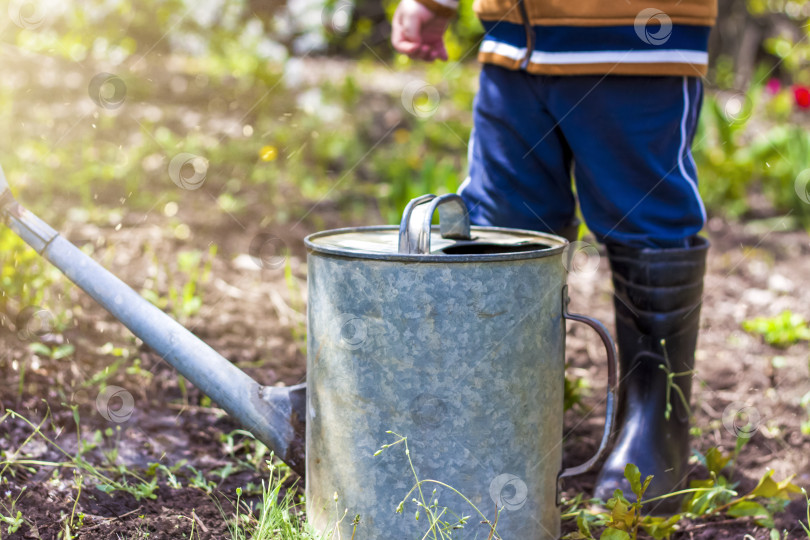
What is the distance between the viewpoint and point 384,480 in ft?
3.94

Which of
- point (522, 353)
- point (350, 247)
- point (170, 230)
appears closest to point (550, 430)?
point (522, 353)

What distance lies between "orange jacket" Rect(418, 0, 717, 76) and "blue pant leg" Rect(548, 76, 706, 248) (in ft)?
0.12

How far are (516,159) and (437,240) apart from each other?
0.41 metres

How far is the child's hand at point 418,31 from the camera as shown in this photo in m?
Result: 1.66

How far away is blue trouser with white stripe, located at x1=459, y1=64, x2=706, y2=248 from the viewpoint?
4.94 feet

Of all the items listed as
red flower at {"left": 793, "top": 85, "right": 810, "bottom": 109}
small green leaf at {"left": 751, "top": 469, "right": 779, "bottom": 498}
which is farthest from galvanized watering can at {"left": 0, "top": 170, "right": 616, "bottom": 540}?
red flower at {"left": 793, "top": 85, "right": 810, "bottom": 109}

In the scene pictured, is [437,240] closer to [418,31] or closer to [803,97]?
[418,31]

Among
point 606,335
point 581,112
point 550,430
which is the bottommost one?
point 550,430

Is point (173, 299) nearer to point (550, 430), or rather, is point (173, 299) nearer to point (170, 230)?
point (170, 230)

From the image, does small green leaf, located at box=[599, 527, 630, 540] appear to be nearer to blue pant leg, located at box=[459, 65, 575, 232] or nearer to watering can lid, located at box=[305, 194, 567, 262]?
watering can lid, located at box=[305, 194, 567, 262]

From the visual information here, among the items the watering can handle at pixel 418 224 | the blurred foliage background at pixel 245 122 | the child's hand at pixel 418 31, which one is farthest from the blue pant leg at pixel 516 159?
the blurred foliage background at pixel 245 122

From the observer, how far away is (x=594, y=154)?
5.04 ft

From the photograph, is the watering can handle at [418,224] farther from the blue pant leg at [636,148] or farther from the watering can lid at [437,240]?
the blue pant leg at [636,148]

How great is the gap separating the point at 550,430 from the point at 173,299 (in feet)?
4.14
